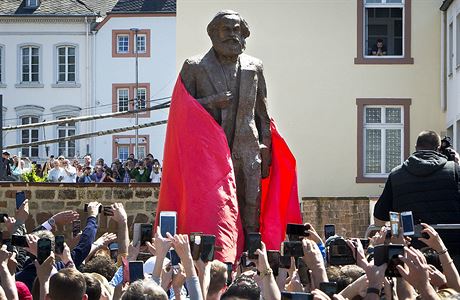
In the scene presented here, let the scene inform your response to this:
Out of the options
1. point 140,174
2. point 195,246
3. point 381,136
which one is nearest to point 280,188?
point 195,246

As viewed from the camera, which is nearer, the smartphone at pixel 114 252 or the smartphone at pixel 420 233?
the smartphone at pixel 420 233

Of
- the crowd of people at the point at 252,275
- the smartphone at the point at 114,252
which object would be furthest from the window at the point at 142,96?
the crowd of people at the point at 252,275

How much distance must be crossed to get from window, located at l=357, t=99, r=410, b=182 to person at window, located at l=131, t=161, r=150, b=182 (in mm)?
4851

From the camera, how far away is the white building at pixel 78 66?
66.1 m

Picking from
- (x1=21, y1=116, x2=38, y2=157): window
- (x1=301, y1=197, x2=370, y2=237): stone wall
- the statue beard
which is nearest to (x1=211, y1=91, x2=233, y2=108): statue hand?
the statue beard

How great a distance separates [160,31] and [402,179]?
2207 inches

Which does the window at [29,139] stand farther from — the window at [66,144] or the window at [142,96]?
the window at [142,96]

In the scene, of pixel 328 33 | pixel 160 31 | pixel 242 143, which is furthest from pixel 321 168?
A: pixel 160 31

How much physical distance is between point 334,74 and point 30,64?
36.7m

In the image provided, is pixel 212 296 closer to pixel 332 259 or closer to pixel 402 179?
pixel 332 259

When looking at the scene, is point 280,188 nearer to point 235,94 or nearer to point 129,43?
point 235,94

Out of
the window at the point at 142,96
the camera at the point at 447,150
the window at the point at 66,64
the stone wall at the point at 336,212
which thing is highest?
the window at the point at 66,64

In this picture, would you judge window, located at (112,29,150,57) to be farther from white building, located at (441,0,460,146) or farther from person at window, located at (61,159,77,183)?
white building, located at (441,0,460,146)

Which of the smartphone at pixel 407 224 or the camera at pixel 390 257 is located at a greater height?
the smartphone at pixel 407 224
